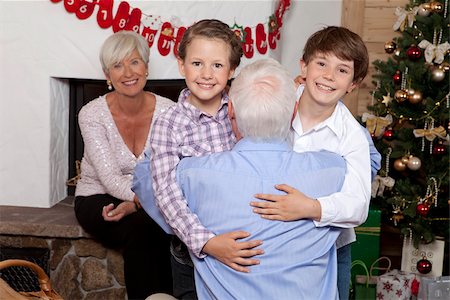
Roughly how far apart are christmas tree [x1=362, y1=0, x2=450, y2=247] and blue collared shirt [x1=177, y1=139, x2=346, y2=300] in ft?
6.16

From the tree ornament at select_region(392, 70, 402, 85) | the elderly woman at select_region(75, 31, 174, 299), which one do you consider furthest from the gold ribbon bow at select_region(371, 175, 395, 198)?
the elderly woman at select_region(75, 31, 174, 299)

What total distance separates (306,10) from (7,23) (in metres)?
1.74

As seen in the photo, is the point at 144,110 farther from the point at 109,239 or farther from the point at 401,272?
the point at 401,272

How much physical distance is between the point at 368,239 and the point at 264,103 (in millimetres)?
2083

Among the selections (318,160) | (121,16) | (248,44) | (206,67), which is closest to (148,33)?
(121,16)

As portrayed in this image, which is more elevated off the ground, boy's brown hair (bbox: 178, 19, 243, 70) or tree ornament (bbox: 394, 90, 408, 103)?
boy's brown hair (bbox: 178, 19, 243, 70)

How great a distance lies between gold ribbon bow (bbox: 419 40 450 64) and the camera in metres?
3.35

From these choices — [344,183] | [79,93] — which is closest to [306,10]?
[79,93]

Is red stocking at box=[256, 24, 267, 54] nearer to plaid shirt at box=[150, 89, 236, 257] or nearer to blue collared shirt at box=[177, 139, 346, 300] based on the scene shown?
plaid shirt at box=[150, 89, 236, 257]

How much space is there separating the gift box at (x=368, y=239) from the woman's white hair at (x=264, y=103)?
197 cm

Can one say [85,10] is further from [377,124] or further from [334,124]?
[334,124]

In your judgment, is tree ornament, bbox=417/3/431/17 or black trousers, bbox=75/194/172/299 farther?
tree ornament, bbox=417/3/431/17

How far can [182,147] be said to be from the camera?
186 cm

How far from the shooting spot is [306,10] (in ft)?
13.4
